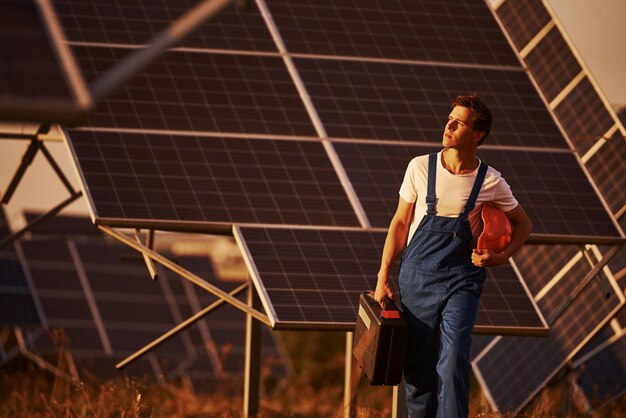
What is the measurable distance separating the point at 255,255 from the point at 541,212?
2.70 meters

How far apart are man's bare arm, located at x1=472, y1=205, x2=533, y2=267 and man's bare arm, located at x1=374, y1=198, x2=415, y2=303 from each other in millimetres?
440

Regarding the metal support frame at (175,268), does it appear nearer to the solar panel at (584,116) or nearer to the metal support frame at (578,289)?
the metal support frame at (578,289)

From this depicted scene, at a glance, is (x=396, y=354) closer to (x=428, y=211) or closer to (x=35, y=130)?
(x=428, y=211)

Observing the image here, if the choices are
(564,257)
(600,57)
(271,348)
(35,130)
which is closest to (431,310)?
(35,130)

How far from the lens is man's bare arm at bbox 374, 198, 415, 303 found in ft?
27.2

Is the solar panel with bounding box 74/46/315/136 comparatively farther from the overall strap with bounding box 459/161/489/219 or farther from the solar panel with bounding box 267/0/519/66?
the overall strap with bounding box 459/161/489/219

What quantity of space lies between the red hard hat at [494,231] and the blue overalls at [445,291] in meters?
0.10

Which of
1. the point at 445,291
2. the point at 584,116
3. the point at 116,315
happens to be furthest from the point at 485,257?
the point at 116,315

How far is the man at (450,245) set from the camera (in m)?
8.16

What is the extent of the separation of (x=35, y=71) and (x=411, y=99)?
32.3 feet

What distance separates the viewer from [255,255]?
12.0 m

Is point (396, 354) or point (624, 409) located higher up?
point (624, 409)

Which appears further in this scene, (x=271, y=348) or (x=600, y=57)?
(x=271, y=348)

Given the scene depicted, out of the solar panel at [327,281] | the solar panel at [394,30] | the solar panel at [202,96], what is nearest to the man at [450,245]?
the solar panel at [327,281]
